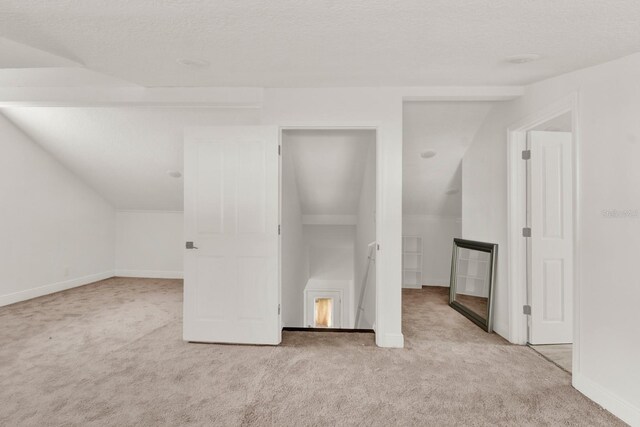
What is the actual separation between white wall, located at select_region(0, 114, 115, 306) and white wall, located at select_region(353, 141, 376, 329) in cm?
450

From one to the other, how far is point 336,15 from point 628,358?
2662 millimetres

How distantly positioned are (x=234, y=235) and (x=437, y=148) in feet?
9.05

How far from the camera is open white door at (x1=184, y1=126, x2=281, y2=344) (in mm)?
3004

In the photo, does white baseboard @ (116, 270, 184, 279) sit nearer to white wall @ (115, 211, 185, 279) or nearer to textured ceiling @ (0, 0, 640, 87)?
white wall @ (115, 211, 185, 279)

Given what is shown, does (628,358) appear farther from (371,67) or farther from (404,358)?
(371,67)

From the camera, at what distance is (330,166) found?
437 cm

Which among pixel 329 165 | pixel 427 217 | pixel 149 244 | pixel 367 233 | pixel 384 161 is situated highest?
pixel 329 165

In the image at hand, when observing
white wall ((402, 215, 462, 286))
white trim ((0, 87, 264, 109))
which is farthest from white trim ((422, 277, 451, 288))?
white trim ((0, 87, 264, 109))

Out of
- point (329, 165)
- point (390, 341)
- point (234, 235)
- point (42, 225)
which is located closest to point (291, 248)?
point (329, 165)

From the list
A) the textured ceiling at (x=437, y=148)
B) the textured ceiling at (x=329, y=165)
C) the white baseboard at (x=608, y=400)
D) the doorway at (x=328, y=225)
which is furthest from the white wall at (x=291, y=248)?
the white baseboard at (x=608, y=400)

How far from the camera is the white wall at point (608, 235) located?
196 cm

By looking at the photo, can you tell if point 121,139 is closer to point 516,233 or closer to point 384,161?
point 384,161

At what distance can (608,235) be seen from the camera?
6.93ft

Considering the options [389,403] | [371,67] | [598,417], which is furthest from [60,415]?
[598,417]
